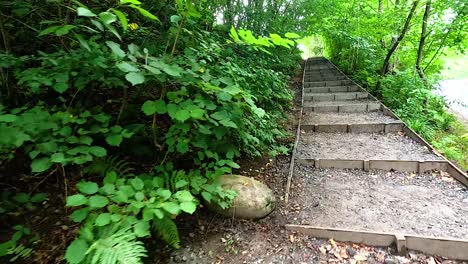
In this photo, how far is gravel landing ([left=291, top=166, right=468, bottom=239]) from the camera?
7.91 feet

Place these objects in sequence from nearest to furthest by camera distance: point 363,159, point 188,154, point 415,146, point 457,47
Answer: point 188,154, point 363,159, point 415,146, point 457,47

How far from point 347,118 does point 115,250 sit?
16.7 ft

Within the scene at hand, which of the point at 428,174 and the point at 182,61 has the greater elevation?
the point at 182,61

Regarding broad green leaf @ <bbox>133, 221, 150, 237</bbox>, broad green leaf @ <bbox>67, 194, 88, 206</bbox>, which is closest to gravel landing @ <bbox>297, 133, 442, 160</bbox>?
broad green leaf @ <bbox>133, 221, 150, 237</bbox>

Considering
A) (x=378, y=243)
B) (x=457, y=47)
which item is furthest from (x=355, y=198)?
(x=457, y=47)

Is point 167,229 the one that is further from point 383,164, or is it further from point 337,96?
point 337,96

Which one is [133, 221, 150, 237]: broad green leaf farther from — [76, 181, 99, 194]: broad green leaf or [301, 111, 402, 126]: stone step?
[301, 111, 402, 126]: stone step

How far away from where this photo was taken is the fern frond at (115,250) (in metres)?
1.29

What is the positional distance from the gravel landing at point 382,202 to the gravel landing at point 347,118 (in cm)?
184

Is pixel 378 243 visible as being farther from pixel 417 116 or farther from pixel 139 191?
pixel 417 116

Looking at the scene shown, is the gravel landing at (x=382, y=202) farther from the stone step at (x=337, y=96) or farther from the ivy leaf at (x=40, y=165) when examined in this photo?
the stone step at (x=337, y=96)

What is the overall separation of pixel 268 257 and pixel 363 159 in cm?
221

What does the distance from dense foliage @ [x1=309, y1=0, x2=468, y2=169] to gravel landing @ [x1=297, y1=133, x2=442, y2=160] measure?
779 mm

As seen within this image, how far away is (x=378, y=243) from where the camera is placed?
222 centimetres
